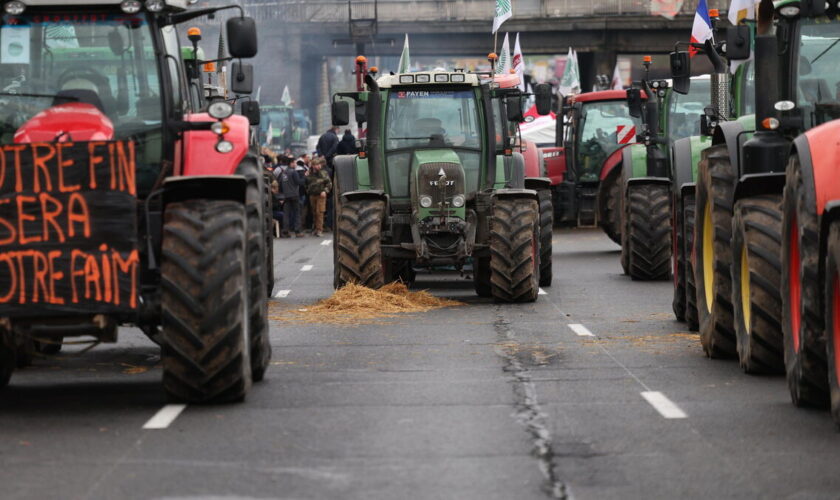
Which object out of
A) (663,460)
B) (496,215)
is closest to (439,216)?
Result: (496,215)

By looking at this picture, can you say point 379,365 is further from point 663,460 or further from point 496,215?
point 496,215

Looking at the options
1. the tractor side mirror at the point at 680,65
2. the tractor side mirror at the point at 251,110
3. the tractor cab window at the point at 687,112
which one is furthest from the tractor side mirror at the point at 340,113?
the tractor cab window at the point at 687,112

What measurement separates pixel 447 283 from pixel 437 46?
167 feet

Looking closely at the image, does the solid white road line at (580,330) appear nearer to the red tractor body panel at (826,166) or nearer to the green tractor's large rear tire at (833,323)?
the red tractor body panel at (826,166)

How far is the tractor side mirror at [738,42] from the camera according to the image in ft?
40.2

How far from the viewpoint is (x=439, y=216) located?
1956 cm

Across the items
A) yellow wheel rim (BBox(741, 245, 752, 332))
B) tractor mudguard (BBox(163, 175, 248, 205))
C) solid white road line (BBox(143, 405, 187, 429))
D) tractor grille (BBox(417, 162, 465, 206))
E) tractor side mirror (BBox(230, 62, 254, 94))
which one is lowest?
solid white road line (BBox(143, 405, 187, 429))

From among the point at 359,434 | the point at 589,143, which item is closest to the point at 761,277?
the point at 359,434

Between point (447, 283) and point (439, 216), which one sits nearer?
point (439, 216)

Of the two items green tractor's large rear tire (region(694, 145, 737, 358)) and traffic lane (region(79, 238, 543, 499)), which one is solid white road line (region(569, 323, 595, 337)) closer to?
traffic lane (region(79, 238, 543, 499))

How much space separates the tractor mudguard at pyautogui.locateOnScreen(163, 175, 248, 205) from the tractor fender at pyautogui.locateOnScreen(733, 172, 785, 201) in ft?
11.2

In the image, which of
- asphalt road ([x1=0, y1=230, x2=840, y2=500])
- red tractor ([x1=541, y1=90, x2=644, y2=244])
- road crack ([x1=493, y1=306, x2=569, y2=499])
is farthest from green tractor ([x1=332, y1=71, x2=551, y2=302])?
red tractor ([x1=541, y1=90, x2=644, y2=244])

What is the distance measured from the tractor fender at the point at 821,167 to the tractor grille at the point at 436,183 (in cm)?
979

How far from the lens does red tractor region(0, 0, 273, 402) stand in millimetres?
9906
